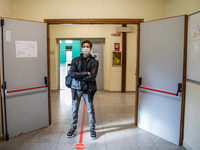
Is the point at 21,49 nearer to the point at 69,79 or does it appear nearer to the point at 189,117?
the point at 69,79

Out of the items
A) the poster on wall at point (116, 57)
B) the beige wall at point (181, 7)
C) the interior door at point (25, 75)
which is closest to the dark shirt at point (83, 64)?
the interior door at point (25, 75)

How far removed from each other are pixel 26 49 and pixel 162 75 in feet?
8.27

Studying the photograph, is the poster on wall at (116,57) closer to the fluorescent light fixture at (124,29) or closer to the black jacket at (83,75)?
the fluorescent light fixture at (124,29)

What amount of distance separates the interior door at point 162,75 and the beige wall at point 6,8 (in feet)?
8.78

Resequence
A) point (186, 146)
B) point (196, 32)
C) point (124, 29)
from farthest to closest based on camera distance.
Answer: point (124, 29)
point (186, 146)
point (196, 32)

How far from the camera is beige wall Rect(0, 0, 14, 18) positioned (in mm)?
3479

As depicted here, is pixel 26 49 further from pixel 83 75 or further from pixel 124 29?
pixel 124 29

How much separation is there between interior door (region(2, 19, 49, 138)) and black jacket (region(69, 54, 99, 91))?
0.81m

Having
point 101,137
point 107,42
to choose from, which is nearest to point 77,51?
point 107,42

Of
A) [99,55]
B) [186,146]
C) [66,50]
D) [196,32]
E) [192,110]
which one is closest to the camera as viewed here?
[196,32]

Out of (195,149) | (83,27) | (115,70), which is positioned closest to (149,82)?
(195,149)

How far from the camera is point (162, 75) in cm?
330

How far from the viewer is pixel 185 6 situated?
3178 millimetres

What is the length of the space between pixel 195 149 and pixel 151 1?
2904 millimetres
